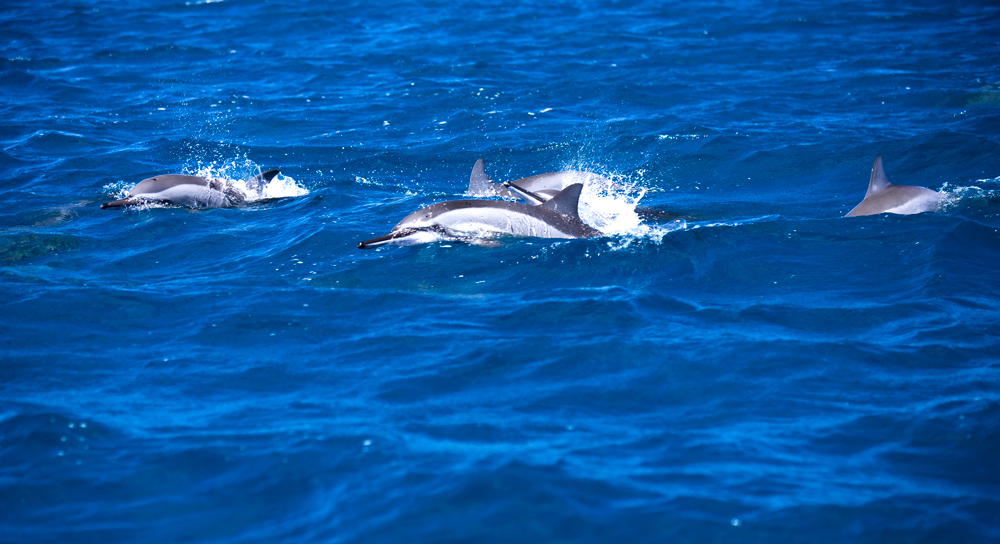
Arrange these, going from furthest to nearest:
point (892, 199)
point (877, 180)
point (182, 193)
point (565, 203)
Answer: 1. point (182, 193)
2. point (877, 180)
3. point (892, 199)
4. point (565, 203)

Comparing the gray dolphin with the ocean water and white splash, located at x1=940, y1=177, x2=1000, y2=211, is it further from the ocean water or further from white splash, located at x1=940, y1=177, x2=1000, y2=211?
white splash, located at x1=940, y1=177, x2=1000, y2=211

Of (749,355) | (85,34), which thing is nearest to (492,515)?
(749,355)

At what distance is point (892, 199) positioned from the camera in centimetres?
1130

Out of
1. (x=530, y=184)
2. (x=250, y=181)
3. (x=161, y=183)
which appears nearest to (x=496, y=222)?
(x=530, y=184)

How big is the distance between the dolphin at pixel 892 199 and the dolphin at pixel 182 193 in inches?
323

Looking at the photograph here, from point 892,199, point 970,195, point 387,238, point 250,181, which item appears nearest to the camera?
point 387,238

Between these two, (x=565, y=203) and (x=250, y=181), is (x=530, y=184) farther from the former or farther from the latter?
(x=250, y=181)

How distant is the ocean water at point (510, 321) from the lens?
19.2ft

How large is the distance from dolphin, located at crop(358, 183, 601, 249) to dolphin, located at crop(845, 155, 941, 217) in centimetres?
365

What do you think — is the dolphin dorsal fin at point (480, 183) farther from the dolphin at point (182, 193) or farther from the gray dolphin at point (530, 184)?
the dolphin at point (182, 193)

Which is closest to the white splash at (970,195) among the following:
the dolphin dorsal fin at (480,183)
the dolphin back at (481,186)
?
the dolphin back at (481,186)

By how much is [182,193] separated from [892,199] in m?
9.67

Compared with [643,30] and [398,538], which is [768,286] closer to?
[398,538]

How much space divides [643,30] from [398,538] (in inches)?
806
